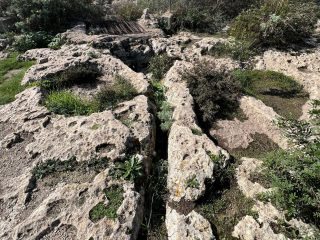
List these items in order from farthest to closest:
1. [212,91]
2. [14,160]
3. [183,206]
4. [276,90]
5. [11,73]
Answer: [11,73] < [276,90] < [212,91] < [14,160] < [183,206]

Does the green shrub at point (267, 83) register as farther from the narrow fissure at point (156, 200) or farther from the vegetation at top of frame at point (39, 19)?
the vegetation at top of frame at point (39, 19)

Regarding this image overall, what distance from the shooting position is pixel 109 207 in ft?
18.4

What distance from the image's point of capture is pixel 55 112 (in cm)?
812

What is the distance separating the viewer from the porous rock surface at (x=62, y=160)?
17.5ft

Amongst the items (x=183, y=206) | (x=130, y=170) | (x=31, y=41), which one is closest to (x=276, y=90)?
(x=183, y=206)

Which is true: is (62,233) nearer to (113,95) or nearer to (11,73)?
(113,95)

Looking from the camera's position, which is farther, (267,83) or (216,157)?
(267,83)

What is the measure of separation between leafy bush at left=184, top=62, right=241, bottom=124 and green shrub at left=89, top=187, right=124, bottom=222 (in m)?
3.69

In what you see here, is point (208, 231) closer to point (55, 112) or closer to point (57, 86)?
point (55, 112)

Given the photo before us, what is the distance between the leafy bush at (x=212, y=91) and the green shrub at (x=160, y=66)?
1698 mm

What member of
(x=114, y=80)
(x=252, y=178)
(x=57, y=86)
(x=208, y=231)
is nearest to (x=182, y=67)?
(x=114, y=80)

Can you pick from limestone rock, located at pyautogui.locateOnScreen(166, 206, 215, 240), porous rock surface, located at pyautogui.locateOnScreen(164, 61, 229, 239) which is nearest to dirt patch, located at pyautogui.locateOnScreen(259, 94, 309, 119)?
porous rock surface, located at pyautogui.locateOnScreen(164, 61, 229, 239)

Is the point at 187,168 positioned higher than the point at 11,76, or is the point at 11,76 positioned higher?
the point at 187,168

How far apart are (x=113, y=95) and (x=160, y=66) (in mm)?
3260
